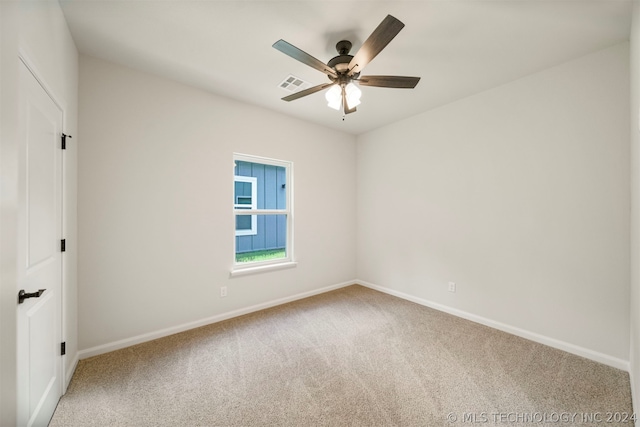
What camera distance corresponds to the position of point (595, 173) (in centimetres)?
221

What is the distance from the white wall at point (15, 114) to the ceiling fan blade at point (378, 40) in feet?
5.64

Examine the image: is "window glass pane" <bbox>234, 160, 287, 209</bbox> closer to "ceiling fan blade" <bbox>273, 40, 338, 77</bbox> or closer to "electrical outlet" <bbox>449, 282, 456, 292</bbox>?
"ceiling fan blade" <bbox>273, 40, 338, 77</bbox>

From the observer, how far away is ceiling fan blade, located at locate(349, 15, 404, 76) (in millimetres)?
1407

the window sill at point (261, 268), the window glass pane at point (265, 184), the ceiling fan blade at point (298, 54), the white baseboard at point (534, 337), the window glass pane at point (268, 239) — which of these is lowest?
the white baseboard at point (534, 337)

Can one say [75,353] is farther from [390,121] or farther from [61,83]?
[390,121]

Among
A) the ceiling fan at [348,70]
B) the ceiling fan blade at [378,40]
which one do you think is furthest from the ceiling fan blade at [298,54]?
the ceiling fan blade at [378,40]

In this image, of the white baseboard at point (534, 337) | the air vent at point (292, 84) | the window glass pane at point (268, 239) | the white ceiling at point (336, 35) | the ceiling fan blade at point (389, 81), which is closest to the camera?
the white ceiling at point (336, 35)

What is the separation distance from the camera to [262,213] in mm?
3555

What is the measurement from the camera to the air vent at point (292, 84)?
263 centimetres

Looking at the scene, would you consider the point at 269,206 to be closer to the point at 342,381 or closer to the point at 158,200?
the point at 158,200

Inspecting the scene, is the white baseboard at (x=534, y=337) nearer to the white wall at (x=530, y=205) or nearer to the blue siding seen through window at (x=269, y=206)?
the white wall at (x=530, y=205)

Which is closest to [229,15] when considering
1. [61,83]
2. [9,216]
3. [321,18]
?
[321,18]

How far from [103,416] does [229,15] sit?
2865 mm

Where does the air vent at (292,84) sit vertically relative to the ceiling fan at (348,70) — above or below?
above
